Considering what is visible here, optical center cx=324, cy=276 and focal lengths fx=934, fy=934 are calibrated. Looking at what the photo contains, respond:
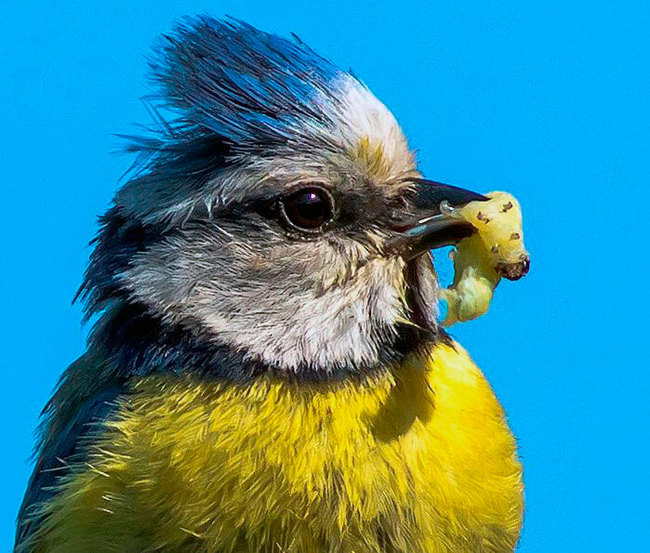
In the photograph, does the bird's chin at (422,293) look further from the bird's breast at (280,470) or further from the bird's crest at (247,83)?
the bird's crest at (247,83)

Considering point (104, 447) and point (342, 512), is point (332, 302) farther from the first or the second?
point (104, 447)

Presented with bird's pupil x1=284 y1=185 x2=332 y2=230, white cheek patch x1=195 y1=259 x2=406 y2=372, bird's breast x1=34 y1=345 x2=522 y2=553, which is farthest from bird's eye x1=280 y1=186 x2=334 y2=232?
bird's breast x1=34 y1=345 x2=522 y2=553

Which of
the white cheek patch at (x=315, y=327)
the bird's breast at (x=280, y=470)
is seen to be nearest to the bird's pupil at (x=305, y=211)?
the white cheek patch at (x=315, y=327)

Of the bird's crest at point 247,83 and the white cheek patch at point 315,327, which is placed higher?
the bird's crest at point 247,83

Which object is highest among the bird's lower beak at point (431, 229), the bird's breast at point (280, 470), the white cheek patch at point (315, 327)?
the bird's lower beak at point (431, 229)

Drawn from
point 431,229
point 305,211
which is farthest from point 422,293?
point 305,211

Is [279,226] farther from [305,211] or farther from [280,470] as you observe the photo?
[280,470]

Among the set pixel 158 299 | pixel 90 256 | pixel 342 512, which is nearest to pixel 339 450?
pixel 342 512
